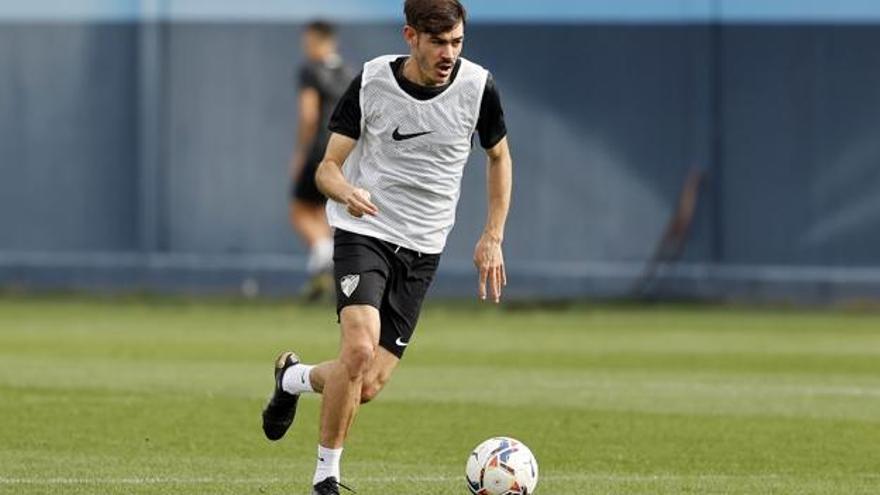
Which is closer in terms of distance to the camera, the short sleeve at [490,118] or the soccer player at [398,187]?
the soccer player at [398,187]

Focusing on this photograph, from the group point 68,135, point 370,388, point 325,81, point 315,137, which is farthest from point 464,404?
point 68,135

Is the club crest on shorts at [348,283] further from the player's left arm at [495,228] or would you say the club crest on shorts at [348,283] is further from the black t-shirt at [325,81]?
the black t-shirt at [325,81]

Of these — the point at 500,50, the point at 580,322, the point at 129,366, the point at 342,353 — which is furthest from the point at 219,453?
the point at 500,50

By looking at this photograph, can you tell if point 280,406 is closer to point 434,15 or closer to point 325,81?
point 434,15

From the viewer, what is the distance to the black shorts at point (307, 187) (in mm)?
23312

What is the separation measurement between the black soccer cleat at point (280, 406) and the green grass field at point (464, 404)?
225mm

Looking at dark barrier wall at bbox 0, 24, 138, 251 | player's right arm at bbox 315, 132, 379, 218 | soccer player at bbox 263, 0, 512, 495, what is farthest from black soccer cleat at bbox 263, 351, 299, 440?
dark barrier wall at bbox 0, 24, 138, 251

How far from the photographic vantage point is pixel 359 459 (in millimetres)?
11695

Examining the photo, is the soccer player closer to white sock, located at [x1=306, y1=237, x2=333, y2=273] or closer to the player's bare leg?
the player's bare leg

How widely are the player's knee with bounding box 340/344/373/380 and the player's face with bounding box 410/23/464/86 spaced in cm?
121

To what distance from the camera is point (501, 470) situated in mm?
9672

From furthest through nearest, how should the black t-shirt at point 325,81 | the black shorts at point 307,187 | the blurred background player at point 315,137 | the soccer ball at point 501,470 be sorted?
the black shorts at point 307,187 < the black t-shirt at point 325,81 < the blurred background player at point 315,137 < the soccer ball at point 501,470

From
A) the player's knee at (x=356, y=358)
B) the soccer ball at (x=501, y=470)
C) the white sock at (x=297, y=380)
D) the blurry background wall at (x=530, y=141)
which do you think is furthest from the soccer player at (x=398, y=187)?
the blurry background wall at (x=530, y=141)

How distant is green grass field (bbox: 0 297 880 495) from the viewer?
11.0m
